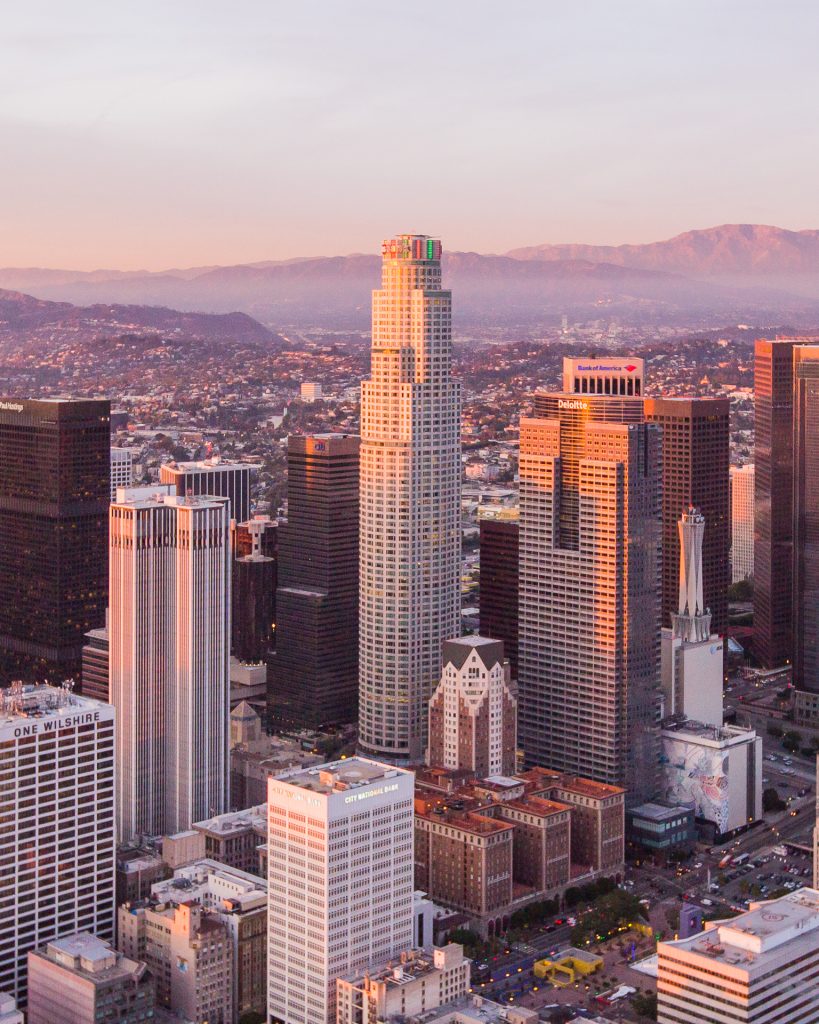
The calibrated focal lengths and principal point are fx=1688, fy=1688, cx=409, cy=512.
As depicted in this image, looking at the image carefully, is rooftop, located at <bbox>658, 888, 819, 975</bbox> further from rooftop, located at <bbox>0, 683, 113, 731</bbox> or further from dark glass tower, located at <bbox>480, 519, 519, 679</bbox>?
dark glass tower, located at <bbox>480, 519, 519, 679</bbox>

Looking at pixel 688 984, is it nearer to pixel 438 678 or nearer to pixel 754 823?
pixel 754 823

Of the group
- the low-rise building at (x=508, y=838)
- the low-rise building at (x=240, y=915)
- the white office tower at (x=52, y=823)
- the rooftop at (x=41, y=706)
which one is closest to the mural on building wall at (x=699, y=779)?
the low-rise building at (x=508, y=838)

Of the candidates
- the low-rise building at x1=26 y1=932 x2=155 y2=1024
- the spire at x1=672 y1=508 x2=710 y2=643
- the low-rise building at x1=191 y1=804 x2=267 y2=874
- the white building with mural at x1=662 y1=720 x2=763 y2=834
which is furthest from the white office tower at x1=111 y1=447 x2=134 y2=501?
the low-rise building at x1=26 y1=932 x2=155 y2=1024

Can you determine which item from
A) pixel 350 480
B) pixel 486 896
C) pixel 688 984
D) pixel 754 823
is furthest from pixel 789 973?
pixel 350 480

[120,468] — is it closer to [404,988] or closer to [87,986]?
[87,986]

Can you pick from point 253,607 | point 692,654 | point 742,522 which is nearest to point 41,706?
point 692,654

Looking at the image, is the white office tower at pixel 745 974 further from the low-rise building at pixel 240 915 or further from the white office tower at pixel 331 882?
the low-rise building at pixel 240 915
